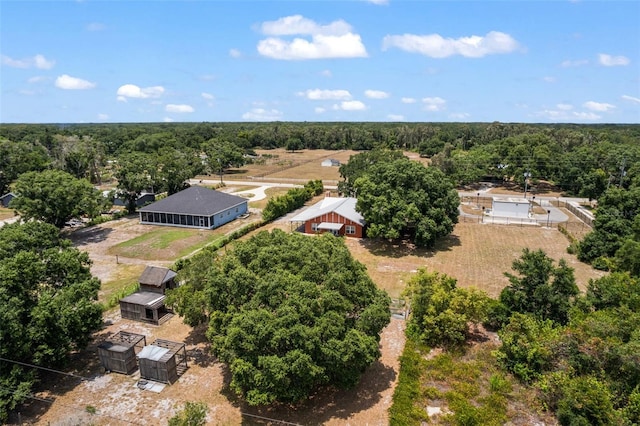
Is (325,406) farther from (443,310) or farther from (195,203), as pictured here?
(195,203)

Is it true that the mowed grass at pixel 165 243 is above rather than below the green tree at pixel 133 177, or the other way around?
below

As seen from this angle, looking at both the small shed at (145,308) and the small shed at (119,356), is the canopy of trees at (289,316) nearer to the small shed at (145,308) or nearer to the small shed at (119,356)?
the small shed at (119,356)

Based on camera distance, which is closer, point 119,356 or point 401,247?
point 119,356

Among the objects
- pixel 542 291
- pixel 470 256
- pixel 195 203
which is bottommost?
pixel 470 256

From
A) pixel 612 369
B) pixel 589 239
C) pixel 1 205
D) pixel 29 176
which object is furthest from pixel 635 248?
pixel 1 205

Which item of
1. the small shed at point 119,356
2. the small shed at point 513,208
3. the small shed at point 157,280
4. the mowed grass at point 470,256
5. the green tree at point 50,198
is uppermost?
the green tree at point 50,198

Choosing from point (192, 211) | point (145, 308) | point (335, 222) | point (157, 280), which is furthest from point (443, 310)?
point (192, 211)

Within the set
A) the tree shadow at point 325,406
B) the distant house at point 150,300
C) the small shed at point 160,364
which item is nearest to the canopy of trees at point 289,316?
the tree shadow at point 325,406
